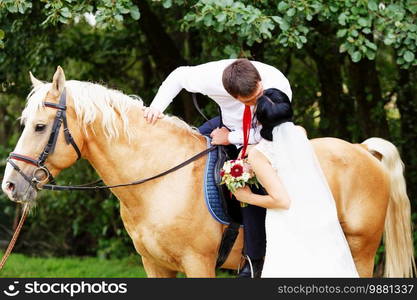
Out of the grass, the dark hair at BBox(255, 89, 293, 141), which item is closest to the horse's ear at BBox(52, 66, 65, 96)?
the dark hair at BBox(255, 89, 293, 141)

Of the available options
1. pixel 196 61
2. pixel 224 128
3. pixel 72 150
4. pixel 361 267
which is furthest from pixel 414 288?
pixel 196 61

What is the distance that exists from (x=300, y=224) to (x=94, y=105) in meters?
1.53

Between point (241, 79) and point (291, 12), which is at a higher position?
point (291, 12)

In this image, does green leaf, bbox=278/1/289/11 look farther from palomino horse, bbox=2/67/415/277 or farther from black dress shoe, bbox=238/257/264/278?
black dress shoe, bbox=238/257/264/278

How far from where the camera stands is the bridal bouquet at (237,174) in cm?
404

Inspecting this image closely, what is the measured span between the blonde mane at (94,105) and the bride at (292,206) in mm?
945

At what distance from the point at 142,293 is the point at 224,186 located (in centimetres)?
90

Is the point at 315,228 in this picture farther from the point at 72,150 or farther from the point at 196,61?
the point at 196,61

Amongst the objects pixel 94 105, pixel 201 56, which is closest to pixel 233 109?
pixel 94 105

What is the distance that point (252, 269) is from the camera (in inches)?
174

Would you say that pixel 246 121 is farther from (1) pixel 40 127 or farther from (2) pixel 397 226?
(2) pixel 397 226

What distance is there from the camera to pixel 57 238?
10.5 metres

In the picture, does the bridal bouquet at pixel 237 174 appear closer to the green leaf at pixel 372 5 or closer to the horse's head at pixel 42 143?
the horse's head at pixel 42 143

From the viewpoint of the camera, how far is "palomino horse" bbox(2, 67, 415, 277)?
404 centimetres
